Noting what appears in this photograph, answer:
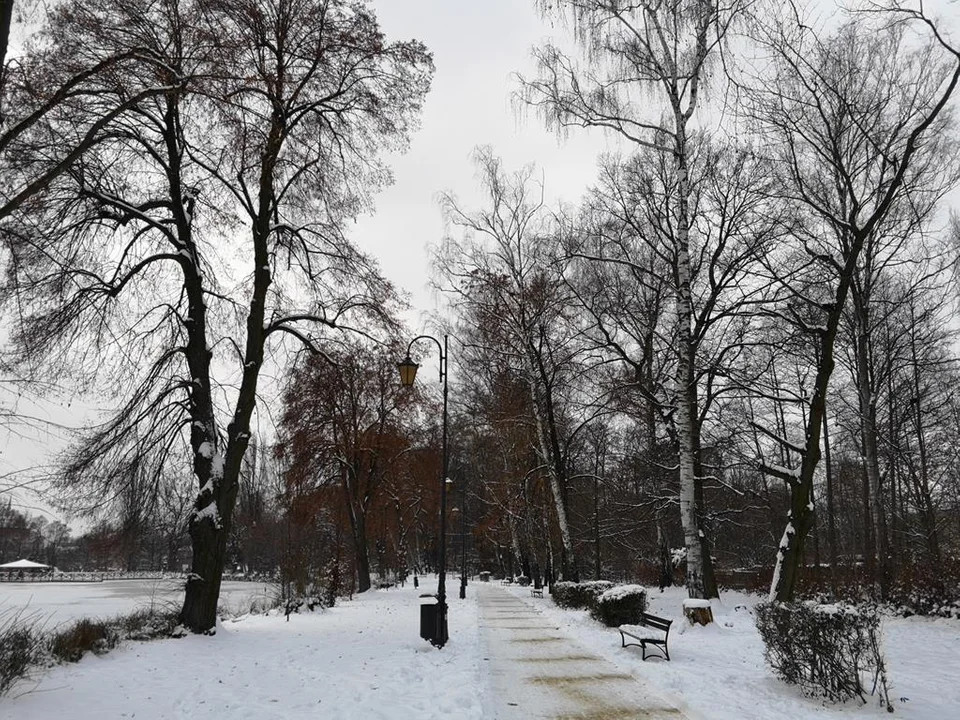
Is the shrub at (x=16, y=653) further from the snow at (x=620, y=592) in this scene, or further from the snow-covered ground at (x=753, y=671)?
the snow at (x=620, y=592)

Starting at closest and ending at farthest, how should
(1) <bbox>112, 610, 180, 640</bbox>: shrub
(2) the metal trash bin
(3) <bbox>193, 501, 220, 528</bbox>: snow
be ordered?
(1) <bbox>112, 610, 180, 640</bbox>: shrub < (2) the metal trash bin < (3) <bbox>193, 501, 220, 528</bbox>: snow

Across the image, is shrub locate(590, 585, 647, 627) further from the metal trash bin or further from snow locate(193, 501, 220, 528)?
snow locate(193, 501, 220, 528)

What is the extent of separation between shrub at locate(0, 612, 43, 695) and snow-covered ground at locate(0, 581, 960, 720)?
0.57ft

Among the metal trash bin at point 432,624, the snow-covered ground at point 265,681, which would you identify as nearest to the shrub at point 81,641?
the snow-covered ground at point 265,681

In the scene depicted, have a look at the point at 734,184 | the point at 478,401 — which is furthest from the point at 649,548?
the point at 734,184

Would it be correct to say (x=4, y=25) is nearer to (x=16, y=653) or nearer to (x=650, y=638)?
(x=16, y=653)

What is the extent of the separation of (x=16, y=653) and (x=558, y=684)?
643 centimetres

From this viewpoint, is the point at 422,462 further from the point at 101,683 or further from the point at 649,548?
the point at 101,683

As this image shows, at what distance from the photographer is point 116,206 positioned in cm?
1126

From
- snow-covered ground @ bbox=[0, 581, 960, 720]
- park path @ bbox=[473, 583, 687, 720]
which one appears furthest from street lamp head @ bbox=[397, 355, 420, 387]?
park path @ bbox=[473, 583, 687, 720]

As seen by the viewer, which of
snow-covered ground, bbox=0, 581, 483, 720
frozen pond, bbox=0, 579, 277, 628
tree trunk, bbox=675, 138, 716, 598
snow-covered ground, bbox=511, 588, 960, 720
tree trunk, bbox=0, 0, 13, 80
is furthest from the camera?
frozen pond, bbox=0, 579, 277, 628

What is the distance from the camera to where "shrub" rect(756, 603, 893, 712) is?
6.41m

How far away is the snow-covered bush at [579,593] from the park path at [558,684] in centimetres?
276

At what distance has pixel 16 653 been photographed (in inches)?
271
